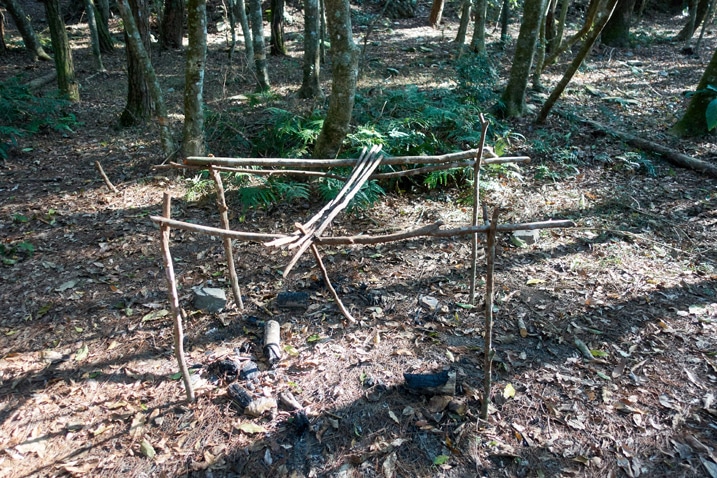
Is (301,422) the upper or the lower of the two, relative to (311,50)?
lower

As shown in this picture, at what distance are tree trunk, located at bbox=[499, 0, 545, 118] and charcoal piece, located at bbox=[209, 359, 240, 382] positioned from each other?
6568 millimetres

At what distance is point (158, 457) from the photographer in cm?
274

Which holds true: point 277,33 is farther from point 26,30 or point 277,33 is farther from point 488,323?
point 488,323

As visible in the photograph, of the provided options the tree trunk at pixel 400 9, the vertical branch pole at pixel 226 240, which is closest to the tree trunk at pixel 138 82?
the vertical branch pole at pixel 226 240

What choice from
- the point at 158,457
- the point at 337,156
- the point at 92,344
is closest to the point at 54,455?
the point at 158,457

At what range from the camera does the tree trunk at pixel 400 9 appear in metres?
15.9

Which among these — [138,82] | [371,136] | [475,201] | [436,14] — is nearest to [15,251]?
[138,82]

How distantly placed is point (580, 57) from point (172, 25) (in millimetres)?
11454

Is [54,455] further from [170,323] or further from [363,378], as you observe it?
[363,378]

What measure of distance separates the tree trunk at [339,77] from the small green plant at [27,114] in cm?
489

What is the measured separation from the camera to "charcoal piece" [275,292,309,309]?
4047 millimetres

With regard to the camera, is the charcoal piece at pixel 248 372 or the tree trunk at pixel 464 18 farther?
the tree trunk at pixel 464 18

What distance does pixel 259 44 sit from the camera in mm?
→ 8539

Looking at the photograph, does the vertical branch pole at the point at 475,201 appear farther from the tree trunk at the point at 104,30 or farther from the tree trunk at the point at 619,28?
the tree trunk at the point at 104,30
